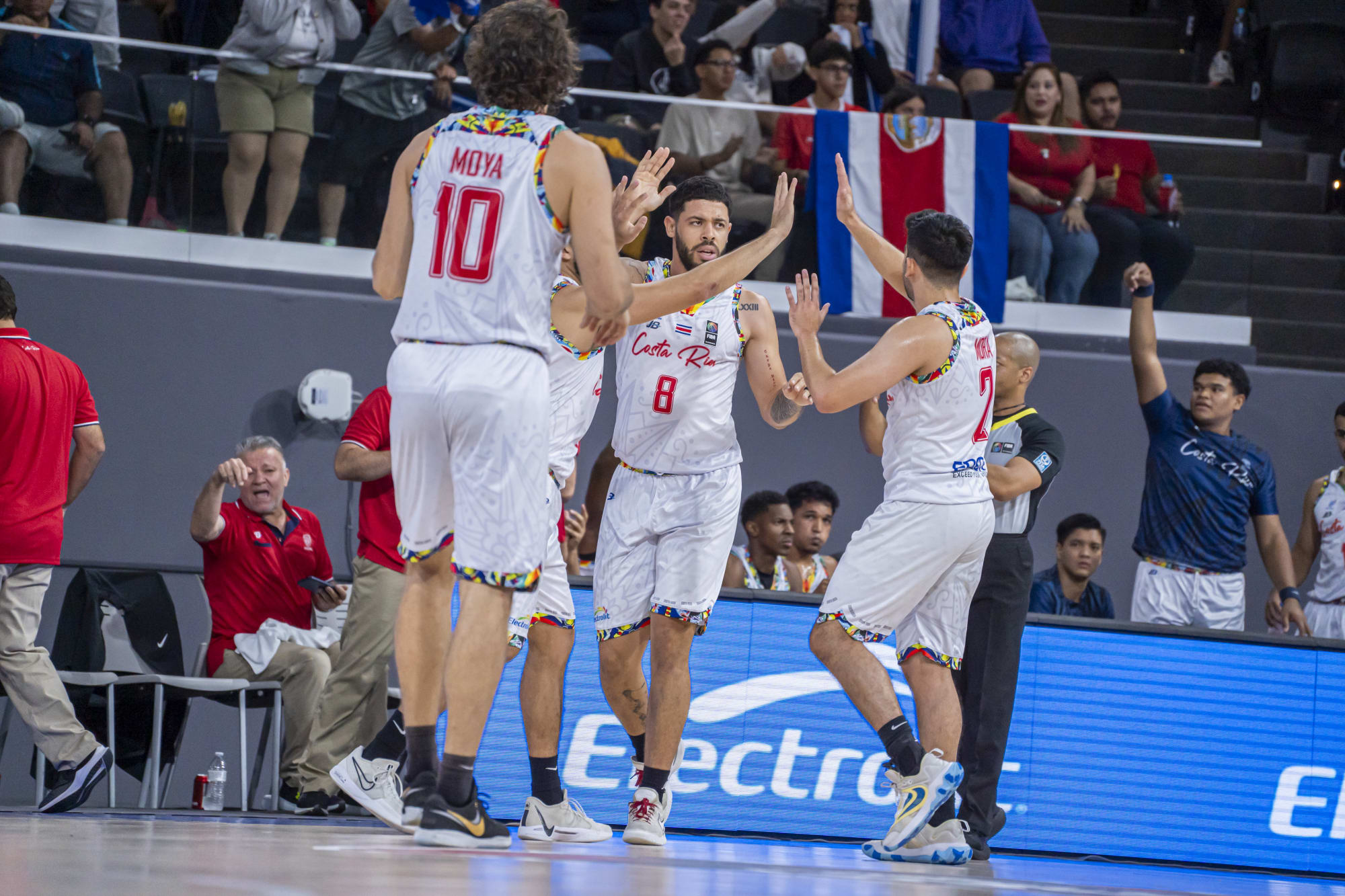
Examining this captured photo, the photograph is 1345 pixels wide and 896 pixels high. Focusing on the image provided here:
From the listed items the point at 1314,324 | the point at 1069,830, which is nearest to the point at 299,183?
the point at 1069,830

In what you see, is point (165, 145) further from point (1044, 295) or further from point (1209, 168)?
point (1209, 168)

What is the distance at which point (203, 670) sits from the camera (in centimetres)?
759

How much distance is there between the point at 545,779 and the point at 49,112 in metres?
5.66

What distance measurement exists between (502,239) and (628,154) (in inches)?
217

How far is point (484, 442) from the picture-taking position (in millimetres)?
3811

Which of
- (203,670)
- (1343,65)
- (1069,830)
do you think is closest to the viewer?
(1069,830)

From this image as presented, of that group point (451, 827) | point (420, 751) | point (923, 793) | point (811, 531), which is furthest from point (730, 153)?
point (451, 827)

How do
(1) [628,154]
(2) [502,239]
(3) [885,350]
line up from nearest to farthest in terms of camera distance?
(2) [502,239] < (3) [885,350] < (1) [628,154]

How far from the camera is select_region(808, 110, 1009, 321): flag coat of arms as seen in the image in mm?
9742

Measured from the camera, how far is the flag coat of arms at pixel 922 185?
32.0 feet

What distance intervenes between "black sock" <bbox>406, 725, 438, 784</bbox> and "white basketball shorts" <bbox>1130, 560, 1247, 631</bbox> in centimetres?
504

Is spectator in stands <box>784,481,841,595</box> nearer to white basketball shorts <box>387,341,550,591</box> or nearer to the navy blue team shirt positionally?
the navy blue team shirt

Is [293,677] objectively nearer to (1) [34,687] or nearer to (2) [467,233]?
(1) [34,687]

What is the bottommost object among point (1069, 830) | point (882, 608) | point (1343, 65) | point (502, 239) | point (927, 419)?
point (1069, 830)
